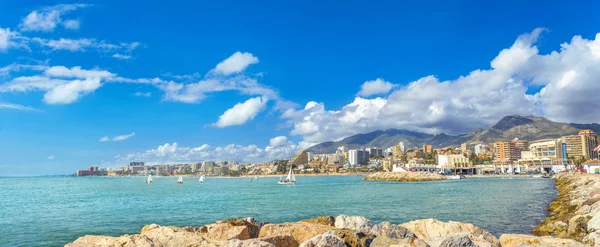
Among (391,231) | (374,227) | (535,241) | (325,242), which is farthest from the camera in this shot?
(374,227)

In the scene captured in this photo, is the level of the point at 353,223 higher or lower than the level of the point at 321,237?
lower

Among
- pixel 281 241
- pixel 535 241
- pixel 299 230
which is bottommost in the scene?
pixel 535 241

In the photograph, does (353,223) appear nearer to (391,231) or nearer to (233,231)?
(391,231)

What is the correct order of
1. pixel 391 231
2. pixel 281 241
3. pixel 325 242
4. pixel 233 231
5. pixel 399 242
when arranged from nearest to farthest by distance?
pixel 325 242 < pixel 399 242 < pixel 281 241 < pixel 391 231 < pixel 233 231

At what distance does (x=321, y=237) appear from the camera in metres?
9.95

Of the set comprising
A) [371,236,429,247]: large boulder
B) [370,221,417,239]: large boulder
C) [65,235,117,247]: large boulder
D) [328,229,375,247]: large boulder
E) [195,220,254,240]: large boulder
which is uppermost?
[65,235,117,247]: large boulder

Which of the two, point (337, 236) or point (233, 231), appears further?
point (233, 231)

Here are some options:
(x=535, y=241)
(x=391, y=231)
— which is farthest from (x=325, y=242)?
(x=535, y=241)

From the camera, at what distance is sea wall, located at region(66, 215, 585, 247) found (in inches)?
388

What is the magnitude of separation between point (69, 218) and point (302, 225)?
27.0 meters

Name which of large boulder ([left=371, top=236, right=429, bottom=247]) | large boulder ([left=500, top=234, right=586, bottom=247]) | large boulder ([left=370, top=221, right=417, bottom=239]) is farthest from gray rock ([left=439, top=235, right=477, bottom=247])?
large boulder ([left=370, top=221, right=417, bottom=239])

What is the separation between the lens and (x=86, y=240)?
11.1m

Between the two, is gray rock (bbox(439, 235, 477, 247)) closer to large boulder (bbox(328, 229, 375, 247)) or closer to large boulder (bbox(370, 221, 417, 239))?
large boulder (bbox(328, 229, 375, 247))

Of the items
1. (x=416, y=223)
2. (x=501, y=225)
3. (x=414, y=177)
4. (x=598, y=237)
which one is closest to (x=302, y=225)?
(x=416, y=223)
